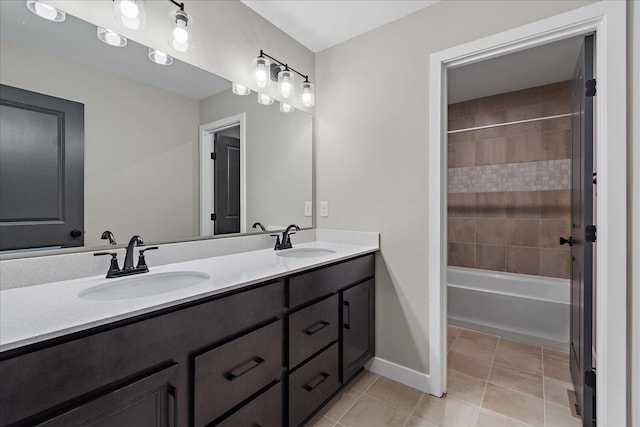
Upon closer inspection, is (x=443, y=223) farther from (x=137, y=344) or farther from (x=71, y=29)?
(x=71, y=29)

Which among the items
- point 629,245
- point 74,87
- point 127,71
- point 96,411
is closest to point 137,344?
point 96,411

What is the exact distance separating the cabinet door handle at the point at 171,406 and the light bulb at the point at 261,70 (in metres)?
1.68

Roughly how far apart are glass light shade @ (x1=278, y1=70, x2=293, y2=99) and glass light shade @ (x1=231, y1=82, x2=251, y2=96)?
0.28m

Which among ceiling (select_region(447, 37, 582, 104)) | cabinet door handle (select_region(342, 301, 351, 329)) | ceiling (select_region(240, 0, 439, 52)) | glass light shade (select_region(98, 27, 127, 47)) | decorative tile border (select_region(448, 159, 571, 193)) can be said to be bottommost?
cabinet door handle (select_region(342, 301, 351, 329))

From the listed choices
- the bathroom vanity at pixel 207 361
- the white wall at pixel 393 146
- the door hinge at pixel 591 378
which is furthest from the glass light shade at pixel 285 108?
the door hinge at pixel 591 378

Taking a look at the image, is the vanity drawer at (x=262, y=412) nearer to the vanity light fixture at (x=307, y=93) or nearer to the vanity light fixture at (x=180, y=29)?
the vanity light fixture at (x=180, y=29)

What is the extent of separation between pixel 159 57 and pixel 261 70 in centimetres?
62

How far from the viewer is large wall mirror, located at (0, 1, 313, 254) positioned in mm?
1089

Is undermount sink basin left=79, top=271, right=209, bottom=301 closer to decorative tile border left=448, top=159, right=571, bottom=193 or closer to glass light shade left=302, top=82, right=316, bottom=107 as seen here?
glass light shade left=302, top=82, right=316, bottom=107

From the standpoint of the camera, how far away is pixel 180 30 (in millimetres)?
1423

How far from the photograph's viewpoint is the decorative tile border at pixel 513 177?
2.78m

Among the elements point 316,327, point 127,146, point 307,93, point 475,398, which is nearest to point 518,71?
point 307,93

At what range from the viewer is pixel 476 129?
3.21 m

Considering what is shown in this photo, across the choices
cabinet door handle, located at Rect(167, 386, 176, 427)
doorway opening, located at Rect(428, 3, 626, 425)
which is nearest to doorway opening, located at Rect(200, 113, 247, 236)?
cabinet door handle, located at Rect(167, 386, 176, 427)
